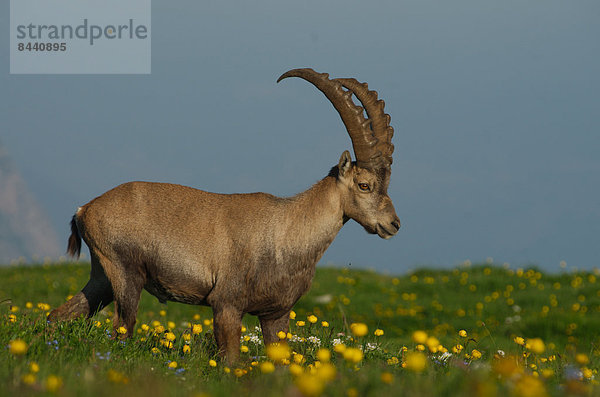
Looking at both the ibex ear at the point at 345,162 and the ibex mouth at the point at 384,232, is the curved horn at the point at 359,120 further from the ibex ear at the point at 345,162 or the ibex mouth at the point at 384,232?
the ibex mouth at the point at 384,232

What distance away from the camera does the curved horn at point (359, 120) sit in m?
7.58

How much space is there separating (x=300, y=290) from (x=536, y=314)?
397 inches

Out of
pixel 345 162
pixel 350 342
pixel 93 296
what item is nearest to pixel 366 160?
pixel 345 162

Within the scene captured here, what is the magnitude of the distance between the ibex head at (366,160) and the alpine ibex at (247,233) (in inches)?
0.5

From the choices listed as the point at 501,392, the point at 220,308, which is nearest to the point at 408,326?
the point at 220,308

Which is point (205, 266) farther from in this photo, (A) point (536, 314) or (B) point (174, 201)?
(A) point (536, 314)

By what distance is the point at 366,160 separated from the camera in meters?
7.65

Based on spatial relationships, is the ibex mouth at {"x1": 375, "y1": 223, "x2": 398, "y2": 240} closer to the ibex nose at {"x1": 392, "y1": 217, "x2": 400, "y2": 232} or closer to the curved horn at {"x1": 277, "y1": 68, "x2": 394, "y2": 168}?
the ibex nose at {"x1": 392, "y1": 217, "x2": 400, "y2": 232}

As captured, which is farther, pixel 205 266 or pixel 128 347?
pixel 205 266

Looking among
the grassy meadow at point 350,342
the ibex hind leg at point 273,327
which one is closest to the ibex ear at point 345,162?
the grassy meadow at point 350,342

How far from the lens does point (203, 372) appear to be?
257 inches

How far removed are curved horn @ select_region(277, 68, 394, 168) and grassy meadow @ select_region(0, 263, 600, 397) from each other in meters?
2.07

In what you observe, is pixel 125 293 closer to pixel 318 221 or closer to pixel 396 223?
pixel 318 221

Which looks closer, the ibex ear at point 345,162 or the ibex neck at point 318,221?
the ibex ear at point 345,162
